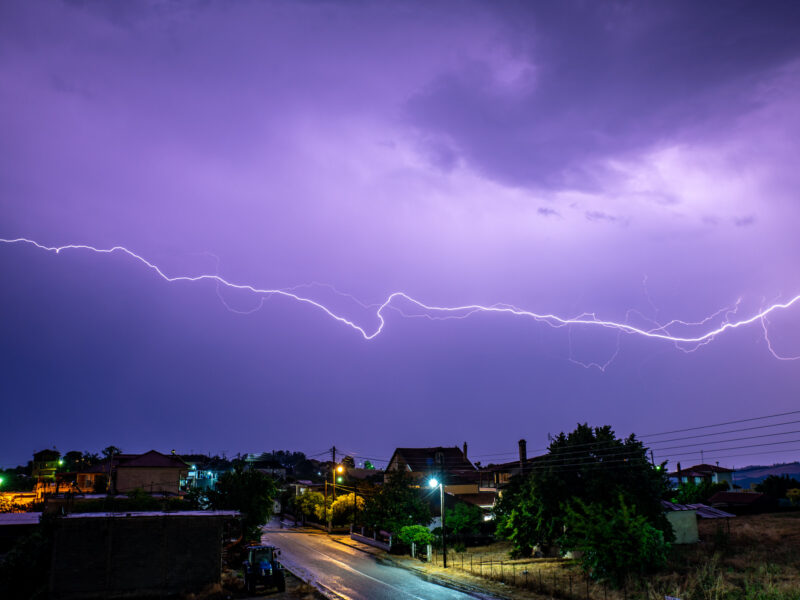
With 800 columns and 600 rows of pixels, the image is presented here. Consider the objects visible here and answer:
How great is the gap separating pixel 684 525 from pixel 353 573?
22358mm

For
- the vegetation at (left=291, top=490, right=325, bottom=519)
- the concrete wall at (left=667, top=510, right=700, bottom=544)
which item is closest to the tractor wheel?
the concrete wall at (left=667, top=510, right=700, bottom=544)

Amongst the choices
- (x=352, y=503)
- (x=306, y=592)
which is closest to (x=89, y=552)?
(x=306, y=592)

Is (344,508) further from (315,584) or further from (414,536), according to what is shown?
(315,584)

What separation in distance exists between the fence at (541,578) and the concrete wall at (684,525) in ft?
31.7

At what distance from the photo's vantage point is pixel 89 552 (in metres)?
23.7

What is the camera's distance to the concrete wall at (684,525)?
123 feet

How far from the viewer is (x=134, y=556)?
79.4 feet

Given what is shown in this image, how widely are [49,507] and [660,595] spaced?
4084 cm

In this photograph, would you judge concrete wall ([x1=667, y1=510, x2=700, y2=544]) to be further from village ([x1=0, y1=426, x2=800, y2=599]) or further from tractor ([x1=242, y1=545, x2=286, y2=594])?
tractor ([x1=242, y1=545, x2=286, y2=594])

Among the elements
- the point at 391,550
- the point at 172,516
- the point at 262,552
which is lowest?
the point at 391,550

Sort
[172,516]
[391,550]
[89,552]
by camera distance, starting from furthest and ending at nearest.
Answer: [391,550], [172,516], [89,552]

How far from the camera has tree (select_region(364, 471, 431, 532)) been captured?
4294 cm

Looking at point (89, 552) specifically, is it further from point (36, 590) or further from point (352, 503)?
point (352, 503)

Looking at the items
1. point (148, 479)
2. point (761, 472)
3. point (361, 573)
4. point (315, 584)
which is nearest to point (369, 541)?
point (361, 573)
